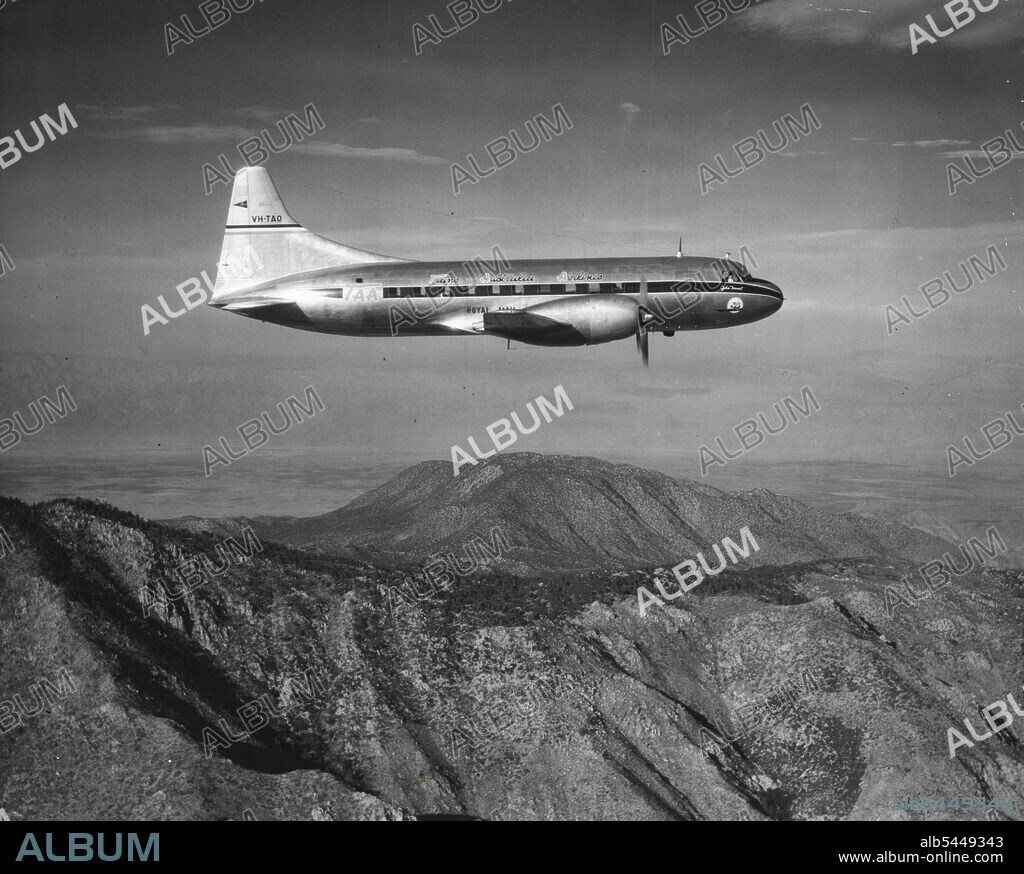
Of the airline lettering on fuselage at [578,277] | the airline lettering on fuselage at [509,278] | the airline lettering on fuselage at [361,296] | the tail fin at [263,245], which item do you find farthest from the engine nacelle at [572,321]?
the tail fin at [263,245]

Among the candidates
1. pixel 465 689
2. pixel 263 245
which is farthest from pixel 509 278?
pixel 465 689

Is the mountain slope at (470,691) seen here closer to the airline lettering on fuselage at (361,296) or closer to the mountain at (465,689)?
the mountain at (465,689)

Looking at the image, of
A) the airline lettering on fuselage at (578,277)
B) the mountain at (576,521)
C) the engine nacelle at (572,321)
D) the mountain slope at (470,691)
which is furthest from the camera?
the mountain at (576,521)

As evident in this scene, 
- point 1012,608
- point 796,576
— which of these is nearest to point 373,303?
point 796,576

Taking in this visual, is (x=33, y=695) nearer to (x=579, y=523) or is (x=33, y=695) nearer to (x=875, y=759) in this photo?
(x=875, y=759)

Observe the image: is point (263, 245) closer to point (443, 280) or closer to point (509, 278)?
point (443, 280)

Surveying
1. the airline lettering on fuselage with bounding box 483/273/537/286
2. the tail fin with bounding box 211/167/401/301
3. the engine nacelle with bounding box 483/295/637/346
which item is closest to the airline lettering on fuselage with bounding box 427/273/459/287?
the airline lettering on fuselage with bounding box 483/273/537/286

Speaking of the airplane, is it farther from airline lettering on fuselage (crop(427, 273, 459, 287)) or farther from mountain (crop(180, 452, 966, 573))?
mountain (crop(180, 452, 966, 573))
